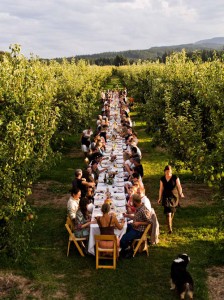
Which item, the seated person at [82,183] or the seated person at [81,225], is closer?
the seated person at [81,225]

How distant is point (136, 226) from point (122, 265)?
3.58 feet

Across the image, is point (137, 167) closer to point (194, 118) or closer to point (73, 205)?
point (194, 118)

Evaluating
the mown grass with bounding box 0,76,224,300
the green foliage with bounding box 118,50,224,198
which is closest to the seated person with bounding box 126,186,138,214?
the mown grass with bounding box 0,76,224,300

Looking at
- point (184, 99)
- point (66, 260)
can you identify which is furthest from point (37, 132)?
point (184, 99)

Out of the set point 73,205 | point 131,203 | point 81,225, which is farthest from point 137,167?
point 81,225

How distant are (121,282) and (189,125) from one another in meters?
4.66

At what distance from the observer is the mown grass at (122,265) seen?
8062 mm

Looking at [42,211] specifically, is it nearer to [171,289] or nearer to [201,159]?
[171,289]

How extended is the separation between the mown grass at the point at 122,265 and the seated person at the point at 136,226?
0.36m

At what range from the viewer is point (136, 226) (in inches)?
372

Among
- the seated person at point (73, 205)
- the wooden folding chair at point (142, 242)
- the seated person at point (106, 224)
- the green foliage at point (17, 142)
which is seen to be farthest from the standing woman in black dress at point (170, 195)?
the green foliage at point (17, 142)

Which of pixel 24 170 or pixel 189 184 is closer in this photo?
pixel 24 170

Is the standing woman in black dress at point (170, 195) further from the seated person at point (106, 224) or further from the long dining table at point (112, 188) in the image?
the seated person at point (106, 224)

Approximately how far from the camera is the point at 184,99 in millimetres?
13797
